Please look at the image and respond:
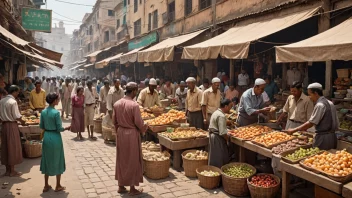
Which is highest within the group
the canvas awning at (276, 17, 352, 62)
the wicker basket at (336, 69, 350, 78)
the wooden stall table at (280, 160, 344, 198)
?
the canvas awning at (276, 17, 352, 62)

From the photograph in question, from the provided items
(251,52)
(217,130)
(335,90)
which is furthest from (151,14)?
(217,130)

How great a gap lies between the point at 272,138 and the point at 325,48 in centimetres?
193

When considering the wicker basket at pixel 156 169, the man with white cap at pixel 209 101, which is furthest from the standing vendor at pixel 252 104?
the wicker basket at pixel 156 169

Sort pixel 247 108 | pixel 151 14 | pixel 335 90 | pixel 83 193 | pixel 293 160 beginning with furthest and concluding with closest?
pixel 151 14, pixel 335 90, pixel 247 108, pixel 83 193, pixel 293 160

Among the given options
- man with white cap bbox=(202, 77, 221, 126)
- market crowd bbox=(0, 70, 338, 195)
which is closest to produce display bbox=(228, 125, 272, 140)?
market crowd bbox=(0, 70, 338, 195)

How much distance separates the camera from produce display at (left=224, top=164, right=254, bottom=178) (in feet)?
17.5

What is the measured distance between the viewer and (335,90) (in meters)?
8.45

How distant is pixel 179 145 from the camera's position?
21.3 feet

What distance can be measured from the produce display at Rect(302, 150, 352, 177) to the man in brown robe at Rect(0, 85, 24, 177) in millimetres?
5778

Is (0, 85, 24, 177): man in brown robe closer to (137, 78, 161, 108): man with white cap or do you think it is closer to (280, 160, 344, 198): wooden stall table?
(137, 78, 161, 108): man with white cap

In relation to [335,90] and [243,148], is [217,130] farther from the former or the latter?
[335,90]

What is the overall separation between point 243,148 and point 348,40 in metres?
2.80

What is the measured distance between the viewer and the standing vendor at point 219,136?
5660 millimetres

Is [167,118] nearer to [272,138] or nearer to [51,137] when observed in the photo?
[272,138]
